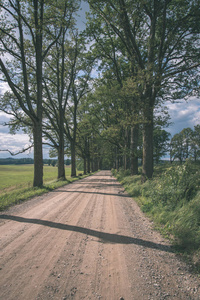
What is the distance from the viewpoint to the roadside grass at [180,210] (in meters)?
3.51

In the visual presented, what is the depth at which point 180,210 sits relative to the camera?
4.59 metres

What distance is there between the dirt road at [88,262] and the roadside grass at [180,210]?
0.33m

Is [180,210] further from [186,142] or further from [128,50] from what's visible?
[186,142]

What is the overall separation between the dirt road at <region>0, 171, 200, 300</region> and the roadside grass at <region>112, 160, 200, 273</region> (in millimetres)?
328

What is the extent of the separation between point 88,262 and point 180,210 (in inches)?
120

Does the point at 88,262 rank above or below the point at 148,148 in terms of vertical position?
below

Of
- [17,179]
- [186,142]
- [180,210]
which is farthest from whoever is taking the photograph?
[186,142]

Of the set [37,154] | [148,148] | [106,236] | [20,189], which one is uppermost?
[148,148]

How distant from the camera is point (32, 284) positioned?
245 cm

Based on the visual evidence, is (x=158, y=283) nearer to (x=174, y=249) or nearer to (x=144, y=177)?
(x=174, y=249)

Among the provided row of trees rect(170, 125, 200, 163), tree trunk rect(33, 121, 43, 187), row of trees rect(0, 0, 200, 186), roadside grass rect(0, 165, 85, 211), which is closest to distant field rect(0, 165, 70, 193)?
roadside grass rect(0, 165, 85, 211)

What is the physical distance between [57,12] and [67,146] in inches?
935

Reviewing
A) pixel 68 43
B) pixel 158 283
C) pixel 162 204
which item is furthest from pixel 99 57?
pixel 158 283

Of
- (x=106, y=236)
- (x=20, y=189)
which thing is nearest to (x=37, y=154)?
(x=20, y=189)
